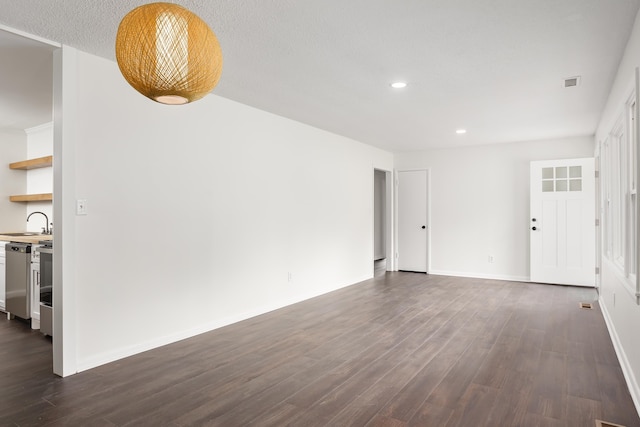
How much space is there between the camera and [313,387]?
2.71 m

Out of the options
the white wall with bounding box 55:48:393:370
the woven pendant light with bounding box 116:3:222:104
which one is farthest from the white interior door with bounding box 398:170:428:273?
the woven pendant light with bounding box 116:3:222:104

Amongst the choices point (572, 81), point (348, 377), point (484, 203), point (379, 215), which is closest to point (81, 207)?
point (348, 377)

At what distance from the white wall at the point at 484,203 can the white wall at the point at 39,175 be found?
19.6 ft

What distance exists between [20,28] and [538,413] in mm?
4025

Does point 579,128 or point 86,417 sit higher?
point 579,128

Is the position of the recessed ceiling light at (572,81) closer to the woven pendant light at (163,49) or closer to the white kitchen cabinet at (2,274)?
the woven pendant light at (163,49)

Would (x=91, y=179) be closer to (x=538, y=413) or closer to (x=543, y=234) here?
(x=538, y=413)

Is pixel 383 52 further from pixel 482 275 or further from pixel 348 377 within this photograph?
pixel 482 275

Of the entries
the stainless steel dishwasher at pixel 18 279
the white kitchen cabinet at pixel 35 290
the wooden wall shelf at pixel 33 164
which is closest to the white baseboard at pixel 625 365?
the white kitchen cabinet at pixel 35 290

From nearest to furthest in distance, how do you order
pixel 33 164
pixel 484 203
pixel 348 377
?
pixel 348 377, pixel 33 164, pixel 484 203

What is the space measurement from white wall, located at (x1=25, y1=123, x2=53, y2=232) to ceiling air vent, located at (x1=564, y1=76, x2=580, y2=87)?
6042 millimetres

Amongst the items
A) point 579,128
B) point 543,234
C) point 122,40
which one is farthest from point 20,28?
point 543,234

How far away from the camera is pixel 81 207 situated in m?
2.97

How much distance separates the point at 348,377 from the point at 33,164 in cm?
473
